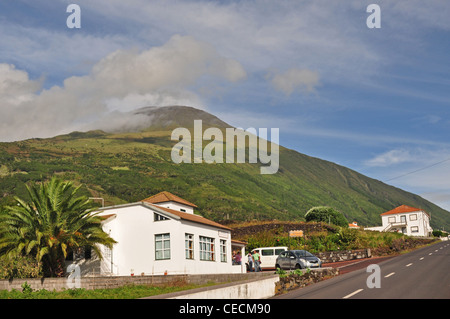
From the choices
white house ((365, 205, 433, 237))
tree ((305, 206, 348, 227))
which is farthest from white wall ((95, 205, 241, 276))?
white house ((365, 205, 433, 237))

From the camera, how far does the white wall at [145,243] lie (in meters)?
34.0

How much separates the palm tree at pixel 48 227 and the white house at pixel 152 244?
4.70 meters

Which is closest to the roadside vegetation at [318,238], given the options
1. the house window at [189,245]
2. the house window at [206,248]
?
the house window at [206,248]

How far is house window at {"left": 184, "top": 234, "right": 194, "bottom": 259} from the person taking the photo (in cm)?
3488

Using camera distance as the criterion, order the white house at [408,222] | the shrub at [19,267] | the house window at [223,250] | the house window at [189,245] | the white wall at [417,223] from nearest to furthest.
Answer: the shrub at [19,267] < the house window at [189,245] < the house window at [223,250] < the white wall at [417,223] < the white house at [408,222]

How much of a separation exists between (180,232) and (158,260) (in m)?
2.70

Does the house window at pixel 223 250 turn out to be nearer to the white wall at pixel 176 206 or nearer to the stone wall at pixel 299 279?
the white wall at pixel 176 206

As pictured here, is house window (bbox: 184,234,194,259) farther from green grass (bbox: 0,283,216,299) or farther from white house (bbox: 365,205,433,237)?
white house (bbox: 365,205,433,237)

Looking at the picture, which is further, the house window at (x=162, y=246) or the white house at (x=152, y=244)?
the house window at (x=162, y=246)

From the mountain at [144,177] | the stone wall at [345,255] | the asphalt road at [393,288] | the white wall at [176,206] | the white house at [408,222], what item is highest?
the mountain at [144,177]

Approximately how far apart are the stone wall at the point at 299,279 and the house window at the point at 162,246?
12.8 m

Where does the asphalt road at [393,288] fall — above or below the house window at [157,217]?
below

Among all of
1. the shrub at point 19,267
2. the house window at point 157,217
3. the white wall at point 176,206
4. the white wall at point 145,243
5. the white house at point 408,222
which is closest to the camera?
the shrub at point 19,267

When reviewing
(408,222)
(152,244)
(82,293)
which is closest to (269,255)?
(152,244)
